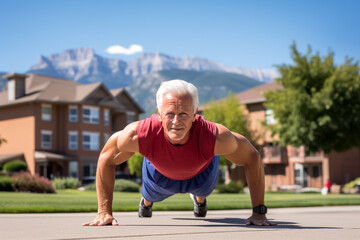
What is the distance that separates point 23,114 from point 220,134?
150ft

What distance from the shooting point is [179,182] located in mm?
6129

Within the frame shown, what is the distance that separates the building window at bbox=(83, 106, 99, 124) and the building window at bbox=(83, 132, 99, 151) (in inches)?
55.0

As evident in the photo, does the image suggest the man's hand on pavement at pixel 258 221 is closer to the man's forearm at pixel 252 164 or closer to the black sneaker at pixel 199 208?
the man's forearm at pixel 252 164

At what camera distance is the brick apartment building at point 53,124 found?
4706 cm

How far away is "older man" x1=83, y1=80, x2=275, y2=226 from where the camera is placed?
16.4ft

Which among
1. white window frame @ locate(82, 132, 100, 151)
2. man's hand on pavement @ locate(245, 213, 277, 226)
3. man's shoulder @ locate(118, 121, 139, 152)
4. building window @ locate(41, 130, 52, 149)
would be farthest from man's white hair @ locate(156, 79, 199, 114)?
white window frame @ locate(82, 132, 100, 151)

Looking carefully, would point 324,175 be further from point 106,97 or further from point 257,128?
point 106,97

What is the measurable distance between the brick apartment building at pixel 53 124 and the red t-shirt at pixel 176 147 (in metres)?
41.7

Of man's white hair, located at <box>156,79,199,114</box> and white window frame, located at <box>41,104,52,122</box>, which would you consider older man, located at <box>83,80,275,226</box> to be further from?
white window frame, located at <box>41,104,52,122</box>

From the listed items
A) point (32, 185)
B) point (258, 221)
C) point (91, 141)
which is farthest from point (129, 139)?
point (91, 141)

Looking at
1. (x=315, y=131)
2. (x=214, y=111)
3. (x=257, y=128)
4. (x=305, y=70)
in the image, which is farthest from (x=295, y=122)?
(x=257, y=128)

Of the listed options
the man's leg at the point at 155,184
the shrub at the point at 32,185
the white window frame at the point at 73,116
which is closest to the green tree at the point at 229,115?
the white window frame at the point at 73,116

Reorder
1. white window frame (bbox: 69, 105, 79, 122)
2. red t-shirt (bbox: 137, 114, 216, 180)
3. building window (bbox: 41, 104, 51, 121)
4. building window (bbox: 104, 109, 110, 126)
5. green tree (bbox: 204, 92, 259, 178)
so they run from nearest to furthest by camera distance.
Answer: red t-shirt (bbox: 137, 114, 216, 180), green tree (bbox: 204, 92, 259, 178), building window (bbox: 41, 104, 51, 121), white window frame (bbox: 69, 105, 79, 122), building window (bbox: 104, 109, 110, 126)

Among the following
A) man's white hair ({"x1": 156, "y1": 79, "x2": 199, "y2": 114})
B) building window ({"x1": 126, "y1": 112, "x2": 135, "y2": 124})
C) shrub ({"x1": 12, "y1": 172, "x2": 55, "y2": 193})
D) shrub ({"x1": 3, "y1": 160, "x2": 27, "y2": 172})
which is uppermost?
building window ({"x1": 126, "y1": 112, "x2": 135, "y2": 124})
